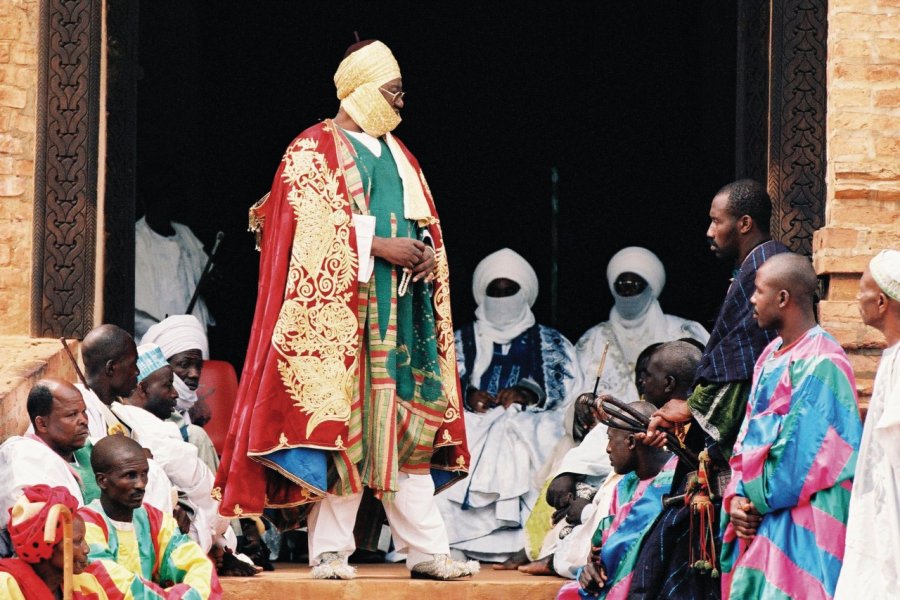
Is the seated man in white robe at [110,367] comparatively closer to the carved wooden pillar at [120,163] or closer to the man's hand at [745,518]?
the carved wooden pillar at [120,163]

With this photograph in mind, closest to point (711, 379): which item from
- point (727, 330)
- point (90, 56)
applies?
point (727, 330)

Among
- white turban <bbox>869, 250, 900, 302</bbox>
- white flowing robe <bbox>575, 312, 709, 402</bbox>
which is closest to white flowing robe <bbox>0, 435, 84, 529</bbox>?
white turban <bbox>869, 250, 900, 302</bbox>

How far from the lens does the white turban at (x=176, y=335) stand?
10.3m

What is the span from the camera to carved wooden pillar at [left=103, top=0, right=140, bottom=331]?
412 inches

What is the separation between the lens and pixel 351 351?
8945mm

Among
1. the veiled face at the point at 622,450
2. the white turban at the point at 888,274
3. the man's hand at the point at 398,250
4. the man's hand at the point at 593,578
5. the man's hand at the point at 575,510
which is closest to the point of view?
the white turban at the point at 888,274

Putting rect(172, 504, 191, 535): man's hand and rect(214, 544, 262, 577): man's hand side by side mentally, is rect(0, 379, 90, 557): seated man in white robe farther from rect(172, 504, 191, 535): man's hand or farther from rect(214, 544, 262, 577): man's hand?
rect(214, 544, 262, 577): man's hand

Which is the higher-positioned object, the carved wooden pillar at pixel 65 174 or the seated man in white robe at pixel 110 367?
the carved wooden pillar at pixel 65 174

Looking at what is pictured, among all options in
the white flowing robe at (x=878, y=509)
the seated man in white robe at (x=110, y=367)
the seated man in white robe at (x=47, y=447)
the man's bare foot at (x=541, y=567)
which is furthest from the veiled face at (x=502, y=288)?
the white flowing robe at (x=878, y=509)

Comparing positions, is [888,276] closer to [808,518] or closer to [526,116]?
[808,518]

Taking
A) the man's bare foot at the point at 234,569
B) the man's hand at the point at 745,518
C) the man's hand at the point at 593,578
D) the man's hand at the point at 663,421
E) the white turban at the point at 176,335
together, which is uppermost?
the white turban at the point at 176,335

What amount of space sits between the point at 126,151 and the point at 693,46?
4749mm

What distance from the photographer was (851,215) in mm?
9586

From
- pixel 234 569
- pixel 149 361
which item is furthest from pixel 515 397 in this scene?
pixel 234 569
